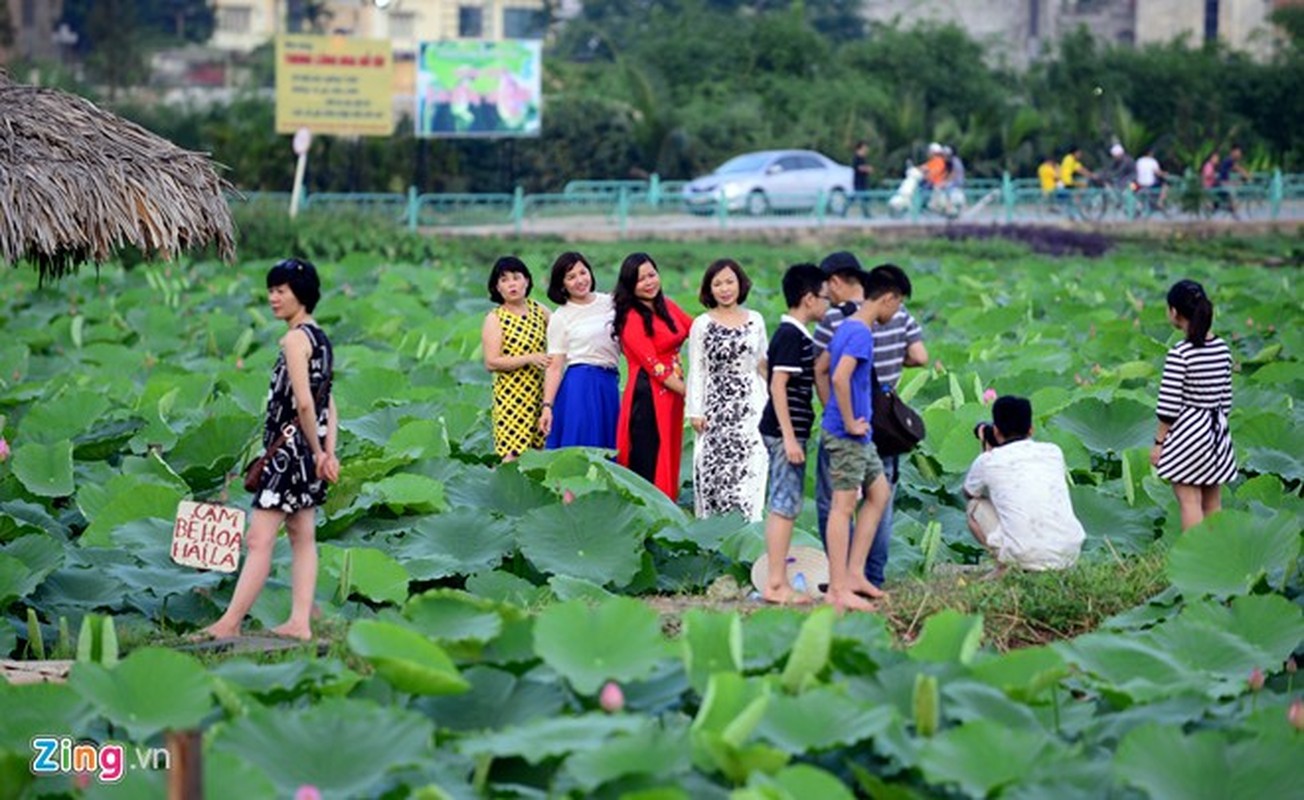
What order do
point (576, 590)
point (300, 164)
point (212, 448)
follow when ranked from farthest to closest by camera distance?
point (300, 164) → point (212, 448) → point (576, 590)

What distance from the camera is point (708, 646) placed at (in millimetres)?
4699

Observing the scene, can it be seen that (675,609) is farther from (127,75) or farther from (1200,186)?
(127,75)

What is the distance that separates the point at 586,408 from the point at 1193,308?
2.08m

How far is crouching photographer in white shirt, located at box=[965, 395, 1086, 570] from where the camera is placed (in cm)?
626

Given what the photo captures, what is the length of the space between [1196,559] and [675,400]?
2159mm

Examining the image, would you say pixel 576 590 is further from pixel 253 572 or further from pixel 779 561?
pixel 253 572

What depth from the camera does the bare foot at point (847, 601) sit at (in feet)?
19.1

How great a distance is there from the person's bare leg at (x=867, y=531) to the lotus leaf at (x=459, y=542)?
41.8 inches

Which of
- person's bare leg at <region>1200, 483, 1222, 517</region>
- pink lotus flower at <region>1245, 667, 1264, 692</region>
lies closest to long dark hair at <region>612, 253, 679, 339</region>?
person's bare leg at <region>1200, 483, 1222, 517</region>

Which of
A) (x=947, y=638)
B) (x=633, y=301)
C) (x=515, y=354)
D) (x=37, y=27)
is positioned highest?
(x=37, y=27)

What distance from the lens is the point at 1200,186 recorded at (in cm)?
2370

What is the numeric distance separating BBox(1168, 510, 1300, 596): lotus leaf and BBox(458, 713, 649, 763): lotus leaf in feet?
6.07

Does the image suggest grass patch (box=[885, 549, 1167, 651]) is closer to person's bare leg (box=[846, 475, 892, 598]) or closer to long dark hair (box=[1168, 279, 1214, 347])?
person's bare leg (box=[846, 475, 892, 598])

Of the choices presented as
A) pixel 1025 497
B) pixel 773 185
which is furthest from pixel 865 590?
pixel 773 185
